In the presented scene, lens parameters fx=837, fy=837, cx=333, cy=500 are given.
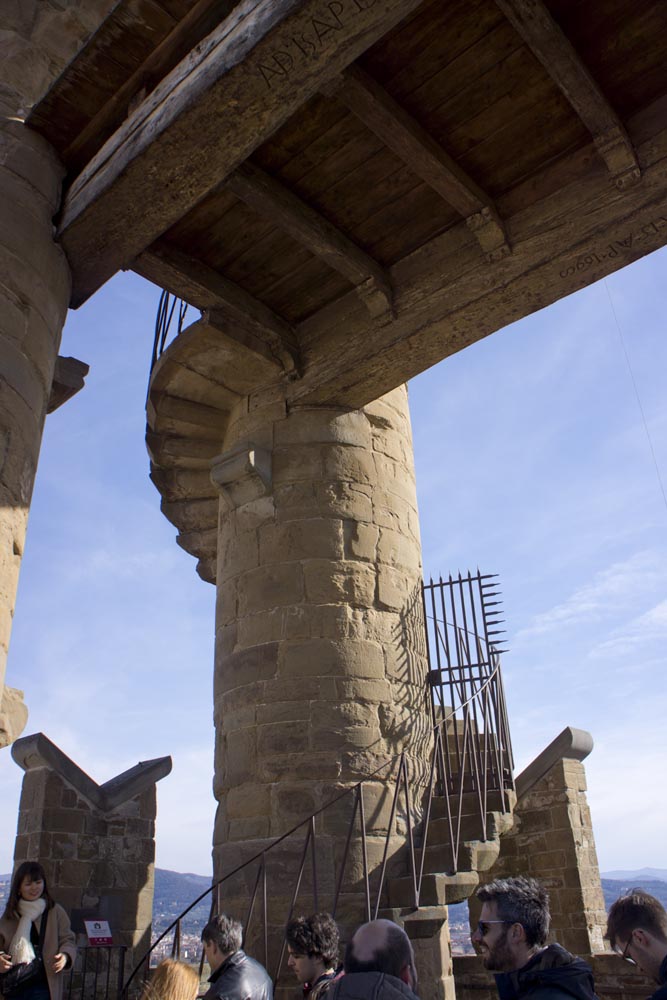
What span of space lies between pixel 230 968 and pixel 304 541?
337cm

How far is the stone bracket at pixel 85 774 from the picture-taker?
7195 millimetres

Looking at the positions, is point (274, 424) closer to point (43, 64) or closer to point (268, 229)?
point (268, 229)

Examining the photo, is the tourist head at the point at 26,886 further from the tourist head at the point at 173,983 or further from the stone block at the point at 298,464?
the stone block at the point at 298,464

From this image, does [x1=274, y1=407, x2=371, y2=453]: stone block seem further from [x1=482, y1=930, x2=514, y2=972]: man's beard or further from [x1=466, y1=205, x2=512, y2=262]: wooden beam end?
[x1=482, y1=930, x2=514, y2=972]: man's beard

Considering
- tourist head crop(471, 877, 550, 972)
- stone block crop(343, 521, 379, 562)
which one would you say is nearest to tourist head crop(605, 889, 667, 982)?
tourist head crop(471, 877, 550, 972)

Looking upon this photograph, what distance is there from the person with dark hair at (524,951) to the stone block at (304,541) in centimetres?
377

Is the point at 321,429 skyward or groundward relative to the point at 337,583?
skyward

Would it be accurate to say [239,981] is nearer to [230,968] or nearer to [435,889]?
[230,968]

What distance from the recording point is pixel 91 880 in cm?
718

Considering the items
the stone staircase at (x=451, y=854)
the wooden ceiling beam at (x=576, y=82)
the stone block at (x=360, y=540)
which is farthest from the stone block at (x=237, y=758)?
the wooden ceiling beam at (x=576, y=82)

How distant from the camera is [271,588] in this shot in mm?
6152

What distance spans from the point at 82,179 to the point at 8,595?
2.60 metres

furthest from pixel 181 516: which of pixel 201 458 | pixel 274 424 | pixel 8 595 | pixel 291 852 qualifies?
pixel 8 595

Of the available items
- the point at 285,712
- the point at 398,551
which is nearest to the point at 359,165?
the point at 398,551
